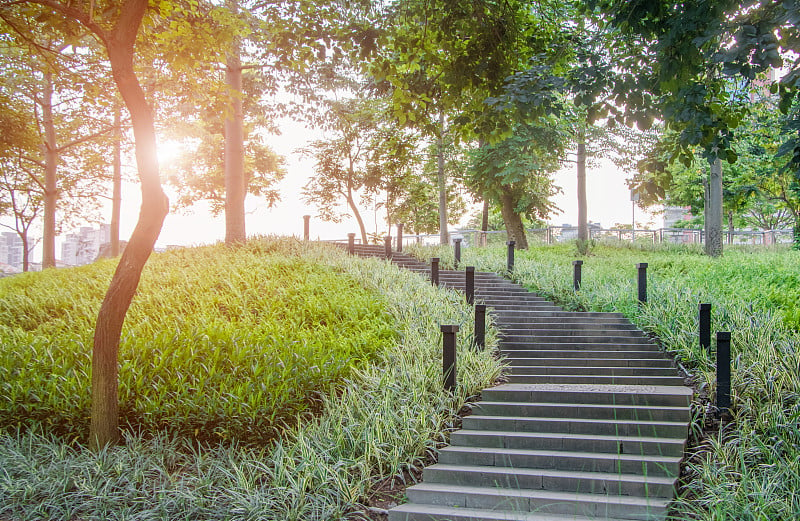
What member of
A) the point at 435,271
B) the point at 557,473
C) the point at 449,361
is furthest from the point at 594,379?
the point at 435,271

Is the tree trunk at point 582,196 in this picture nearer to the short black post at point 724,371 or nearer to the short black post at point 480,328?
the short black post at point 480,328

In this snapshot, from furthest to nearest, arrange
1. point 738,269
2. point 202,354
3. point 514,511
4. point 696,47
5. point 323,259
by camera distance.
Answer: point 323,259 < point 738,269 < point 202,354 < point 696,47 < point 514,511

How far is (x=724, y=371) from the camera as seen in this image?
20.9 feet

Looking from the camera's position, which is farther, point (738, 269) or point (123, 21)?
point (738, 269)

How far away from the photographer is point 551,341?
982 cm

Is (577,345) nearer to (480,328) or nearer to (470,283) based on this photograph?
(480,328)


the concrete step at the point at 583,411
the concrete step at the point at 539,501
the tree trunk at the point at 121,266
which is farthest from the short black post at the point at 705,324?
the tree trunk at the point at 121,266

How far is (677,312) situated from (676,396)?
3040 mm

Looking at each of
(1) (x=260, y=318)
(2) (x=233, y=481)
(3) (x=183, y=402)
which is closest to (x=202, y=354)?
(3) (x=183, y=402)

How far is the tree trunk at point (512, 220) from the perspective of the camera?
22688 millimetres

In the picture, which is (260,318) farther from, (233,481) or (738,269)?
(738,269)

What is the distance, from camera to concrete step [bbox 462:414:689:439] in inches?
244

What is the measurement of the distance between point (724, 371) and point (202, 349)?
6.67 m

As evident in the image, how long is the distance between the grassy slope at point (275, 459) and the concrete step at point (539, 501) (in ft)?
1.95
